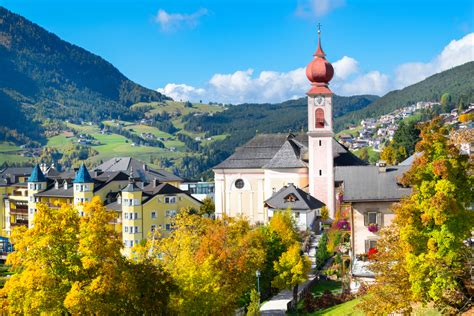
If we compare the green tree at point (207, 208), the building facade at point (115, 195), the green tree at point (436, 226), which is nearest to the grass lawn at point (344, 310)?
the green tree at point (436, 226)

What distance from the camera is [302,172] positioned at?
73750 mm

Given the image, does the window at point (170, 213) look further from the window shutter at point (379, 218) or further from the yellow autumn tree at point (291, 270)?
the window shutter at point (379, 218)

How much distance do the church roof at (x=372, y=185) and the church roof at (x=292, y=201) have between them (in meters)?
19.3

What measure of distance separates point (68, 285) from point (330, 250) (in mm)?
30713

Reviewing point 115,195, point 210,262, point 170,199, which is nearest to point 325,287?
point 210,262

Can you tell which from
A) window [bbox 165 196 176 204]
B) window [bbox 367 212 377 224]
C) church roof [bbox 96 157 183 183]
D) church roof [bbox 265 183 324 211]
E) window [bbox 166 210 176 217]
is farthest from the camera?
church roof [bbox 96 157 183 183]

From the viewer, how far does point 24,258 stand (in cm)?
2655

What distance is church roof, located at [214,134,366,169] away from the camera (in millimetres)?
74562

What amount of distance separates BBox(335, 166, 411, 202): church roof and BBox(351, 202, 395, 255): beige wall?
0.52 m

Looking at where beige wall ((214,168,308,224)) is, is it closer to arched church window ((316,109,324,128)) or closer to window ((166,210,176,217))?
window ((166,210,176,217))

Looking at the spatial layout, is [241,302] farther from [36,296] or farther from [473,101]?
[473,101]

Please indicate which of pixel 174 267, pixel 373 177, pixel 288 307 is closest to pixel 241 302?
pixel 288 307

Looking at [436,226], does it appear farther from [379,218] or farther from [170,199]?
[170,199]

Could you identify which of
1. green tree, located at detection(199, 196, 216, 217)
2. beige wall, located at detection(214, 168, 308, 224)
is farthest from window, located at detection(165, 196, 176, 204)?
→ beige wall, located at detection(214, 168, 308, 224)
